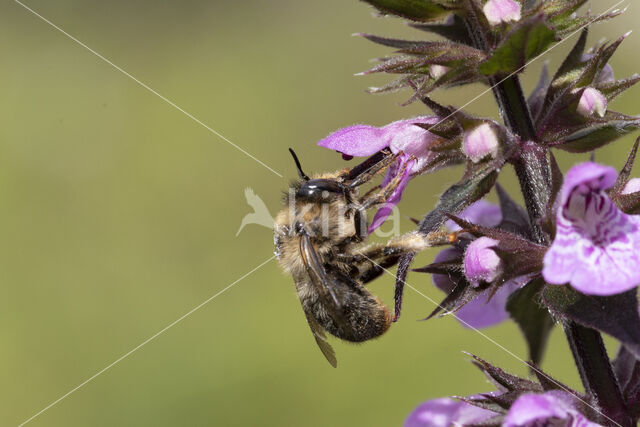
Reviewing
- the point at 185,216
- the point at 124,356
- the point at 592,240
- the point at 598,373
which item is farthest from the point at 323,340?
the point at 185,216

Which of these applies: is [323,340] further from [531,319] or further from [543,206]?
[543,206]

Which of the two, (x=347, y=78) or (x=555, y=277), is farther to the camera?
(x=347, y=78)

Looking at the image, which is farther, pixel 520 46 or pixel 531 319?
pixel 531 319

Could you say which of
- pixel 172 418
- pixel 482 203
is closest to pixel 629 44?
pixel 172 418

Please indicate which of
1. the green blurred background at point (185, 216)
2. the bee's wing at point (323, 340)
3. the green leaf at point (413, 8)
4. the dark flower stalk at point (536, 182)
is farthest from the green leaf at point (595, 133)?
the green blurred background at point (185, 216)

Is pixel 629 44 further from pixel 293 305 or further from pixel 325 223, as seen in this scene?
pixel 325 223
